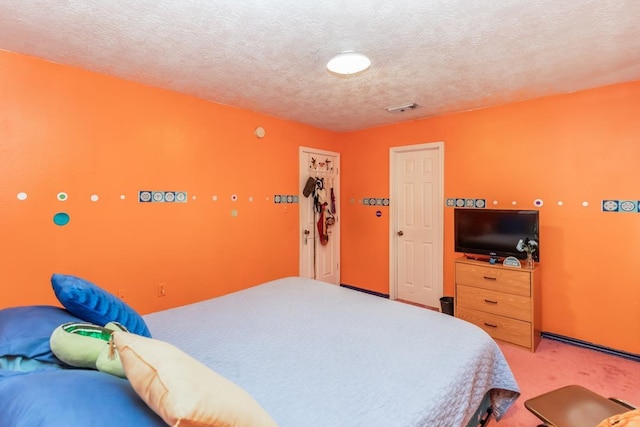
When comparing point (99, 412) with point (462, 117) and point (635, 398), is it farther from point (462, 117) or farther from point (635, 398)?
point (462, 117)

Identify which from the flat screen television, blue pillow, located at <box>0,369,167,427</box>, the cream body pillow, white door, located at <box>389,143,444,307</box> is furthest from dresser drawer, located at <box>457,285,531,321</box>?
blue pillow, located at <box>0,369,167,427</box>

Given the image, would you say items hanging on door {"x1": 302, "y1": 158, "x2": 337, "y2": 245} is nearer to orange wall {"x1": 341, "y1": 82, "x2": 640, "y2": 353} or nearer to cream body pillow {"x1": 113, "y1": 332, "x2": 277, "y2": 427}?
orange wall {"x1": 341, "y1": 82, "x2": 640, "y2": 353}

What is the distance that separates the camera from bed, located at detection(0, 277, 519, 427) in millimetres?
1036

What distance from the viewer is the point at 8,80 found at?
215cm

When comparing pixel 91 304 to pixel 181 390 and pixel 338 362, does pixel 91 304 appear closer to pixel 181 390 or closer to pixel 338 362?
pixel 181 390

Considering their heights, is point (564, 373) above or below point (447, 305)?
below

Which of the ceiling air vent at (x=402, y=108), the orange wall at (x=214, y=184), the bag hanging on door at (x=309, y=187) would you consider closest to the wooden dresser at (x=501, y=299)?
the orange wall at (x=214, y=184)

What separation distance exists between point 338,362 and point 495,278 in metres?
2.29

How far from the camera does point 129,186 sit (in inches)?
106

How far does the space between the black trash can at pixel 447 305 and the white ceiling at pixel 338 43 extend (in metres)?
2.24

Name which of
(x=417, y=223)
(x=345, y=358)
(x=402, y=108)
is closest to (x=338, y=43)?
(x=402, y=108)

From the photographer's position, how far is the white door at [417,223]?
12.6 feet

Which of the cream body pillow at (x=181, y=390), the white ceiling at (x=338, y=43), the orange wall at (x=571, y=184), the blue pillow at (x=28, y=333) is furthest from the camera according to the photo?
the orange wall at (x=571, y=184)

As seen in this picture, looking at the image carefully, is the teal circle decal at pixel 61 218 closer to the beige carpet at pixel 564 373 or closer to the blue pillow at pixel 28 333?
the blue pillow at pixel 28 333
